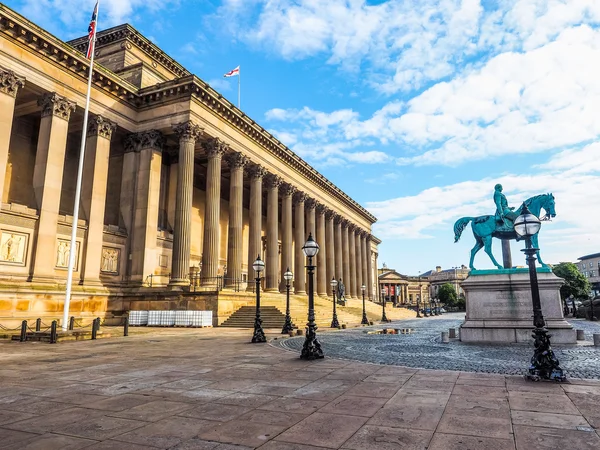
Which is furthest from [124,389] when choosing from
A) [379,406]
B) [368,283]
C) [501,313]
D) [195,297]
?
[368,283]

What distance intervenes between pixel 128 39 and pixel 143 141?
40.7ft

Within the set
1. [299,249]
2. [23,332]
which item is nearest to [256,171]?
[299,249]

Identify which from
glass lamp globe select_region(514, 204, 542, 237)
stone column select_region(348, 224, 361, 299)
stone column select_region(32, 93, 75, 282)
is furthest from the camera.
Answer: stone column select_region(348, 224, 361, 299)

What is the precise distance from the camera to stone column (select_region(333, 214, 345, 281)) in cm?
6358

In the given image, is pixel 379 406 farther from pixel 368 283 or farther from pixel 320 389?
pixel 368 283

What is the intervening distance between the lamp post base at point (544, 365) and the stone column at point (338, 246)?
2112 inches

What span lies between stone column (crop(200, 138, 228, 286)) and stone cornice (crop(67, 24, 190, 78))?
44.8 ft

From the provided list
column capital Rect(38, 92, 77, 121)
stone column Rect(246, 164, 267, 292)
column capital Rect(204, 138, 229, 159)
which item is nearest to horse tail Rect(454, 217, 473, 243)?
column capital Rect(204, 138, 229, 159)

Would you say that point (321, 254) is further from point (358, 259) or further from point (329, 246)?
point (358, 259)

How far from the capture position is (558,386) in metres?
→ 8.29

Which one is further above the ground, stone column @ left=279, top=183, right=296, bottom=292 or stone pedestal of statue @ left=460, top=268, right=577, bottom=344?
stone column @ left=279, top=183, right=296, bottom=292

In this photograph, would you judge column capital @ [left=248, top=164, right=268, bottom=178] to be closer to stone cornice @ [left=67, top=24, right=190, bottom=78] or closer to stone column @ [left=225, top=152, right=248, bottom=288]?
stone column @ [left=225, top=152, right=248, bottom=288]

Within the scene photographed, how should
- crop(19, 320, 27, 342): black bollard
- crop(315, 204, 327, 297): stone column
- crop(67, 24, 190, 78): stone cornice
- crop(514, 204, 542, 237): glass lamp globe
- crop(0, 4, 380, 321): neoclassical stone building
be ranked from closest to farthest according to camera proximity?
crop(514, 204, 542, 237): glass lamp globe < crop(19, 320, 27, 342): black bollard < crop(0, 4, 380, 321): neoclassical stone building < crop(67, 24, 190, 78): stone cornice < crop(315, 204, 327, 297): stone column

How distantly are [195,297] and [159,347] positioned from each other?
14.0 metres
